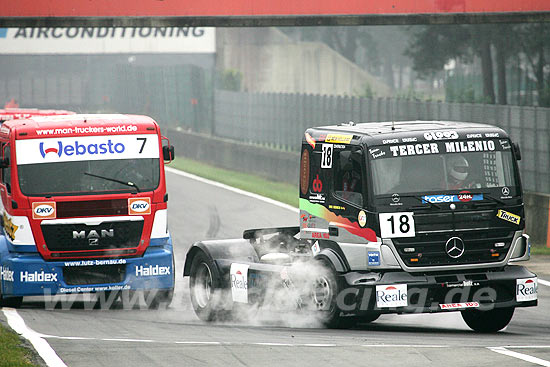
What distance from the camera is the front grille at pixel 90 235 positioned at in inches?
575

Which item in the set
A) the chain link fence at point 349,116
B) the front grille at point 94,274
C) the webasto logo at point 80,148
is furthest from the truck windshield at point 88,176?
the chain link fence at point 349,116

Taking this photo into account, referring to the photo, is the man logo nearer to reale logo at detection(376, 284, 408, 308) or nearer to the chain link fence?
reale logo at detection(376, 284, 408, 308)

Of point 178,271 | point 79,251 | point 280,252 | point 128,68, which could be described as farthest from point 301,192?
point 128,68

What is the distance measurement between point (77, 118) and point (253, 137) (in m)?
21.6

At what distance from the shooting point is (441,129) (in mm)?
12383

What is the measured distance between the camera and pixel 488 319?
42.1 feet

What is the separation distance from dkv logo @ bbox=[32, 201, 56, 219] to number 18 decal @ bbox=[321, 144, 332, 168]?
3.90m

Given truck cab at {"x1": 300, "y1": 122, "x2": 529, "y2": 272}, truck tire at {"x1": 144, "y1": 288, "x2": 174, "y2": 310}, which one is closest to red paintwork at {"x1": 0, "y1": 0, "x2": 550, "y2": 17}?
truck tire at {"x1": 144, "y1": 288, "x2": 174, "y2": 310}

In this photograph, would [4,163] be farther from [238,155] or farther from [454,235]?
[238,155]

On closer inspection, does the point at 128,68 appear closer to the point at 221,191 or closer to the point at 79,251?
the point at 221,191

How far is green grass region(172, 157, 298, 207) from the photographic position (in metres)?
29.2

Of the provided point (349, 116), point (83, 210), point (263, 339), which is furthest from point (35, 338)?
point (349, 116)

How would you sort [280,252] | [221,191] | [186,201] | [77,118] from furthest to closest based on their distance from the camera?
1. [221,191]
2. [186,201]
3. [77,118]
4. [280,252]

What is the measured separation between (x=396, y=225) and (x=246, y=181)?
840 inches
